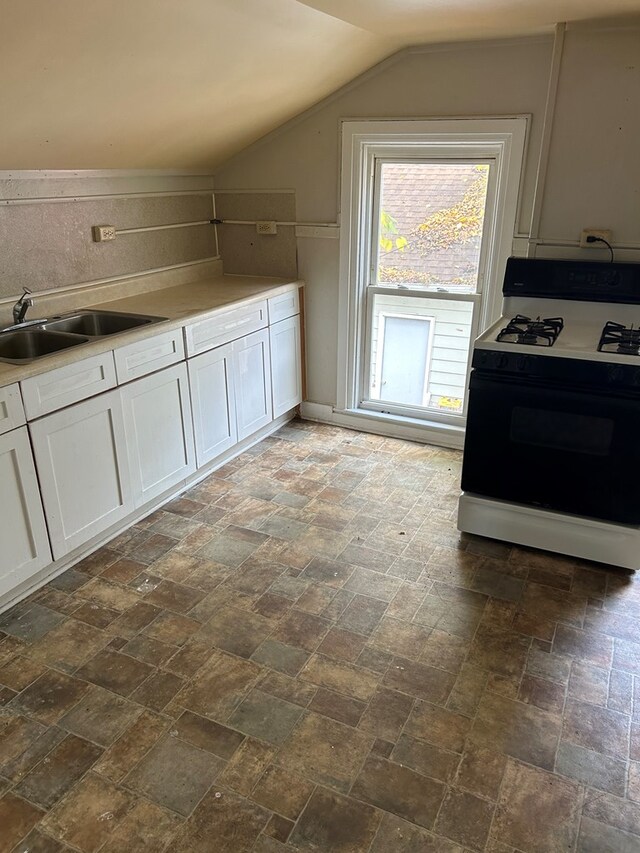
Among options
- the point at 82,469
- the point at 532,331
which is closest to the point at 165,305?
the point at 82,469

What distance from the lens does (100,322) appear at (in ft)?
10.1

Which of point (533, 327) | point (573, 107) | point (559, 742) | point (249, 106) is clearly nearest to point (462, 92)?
point (573, 107)

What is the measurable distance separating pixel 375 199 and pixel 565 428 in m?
1.90

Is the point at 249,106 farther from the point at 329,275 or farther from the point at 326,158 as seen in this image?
the point at 329,275

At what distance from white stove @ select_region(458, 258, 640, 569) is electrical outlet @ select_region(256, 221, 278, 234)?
168cm

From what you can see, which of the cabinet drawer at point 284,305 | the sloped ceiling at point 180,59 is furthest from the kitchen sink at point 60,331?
the cabinet drawer at point 284,305

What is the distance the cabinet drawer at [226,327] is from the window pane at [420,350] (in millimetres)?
792

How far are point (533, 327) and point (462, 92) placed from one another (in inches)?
53.4

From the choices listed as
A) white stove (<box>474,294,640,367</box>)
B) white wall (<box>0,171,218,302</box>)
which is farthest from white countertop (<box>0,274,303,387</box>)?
white stove (<box>474,294,640,367</box>)

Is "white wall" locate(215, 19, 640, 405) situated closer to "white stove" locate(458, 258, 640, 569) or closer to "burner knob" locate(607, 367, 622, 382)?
"white stove" locate(458, 258, 640, 569)

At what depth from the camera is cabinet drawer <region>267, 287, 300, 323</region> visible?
3727mm

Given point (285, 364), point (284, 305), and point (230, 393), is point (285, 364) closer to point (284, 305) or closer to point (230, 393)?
point (284, 305)

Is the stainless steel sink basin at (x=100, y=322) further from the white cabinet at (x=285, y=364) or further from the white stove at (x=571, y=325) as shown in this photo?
the white stove at (x=571, y=325)

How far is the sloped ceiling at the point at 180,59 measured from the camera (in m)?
1.99
